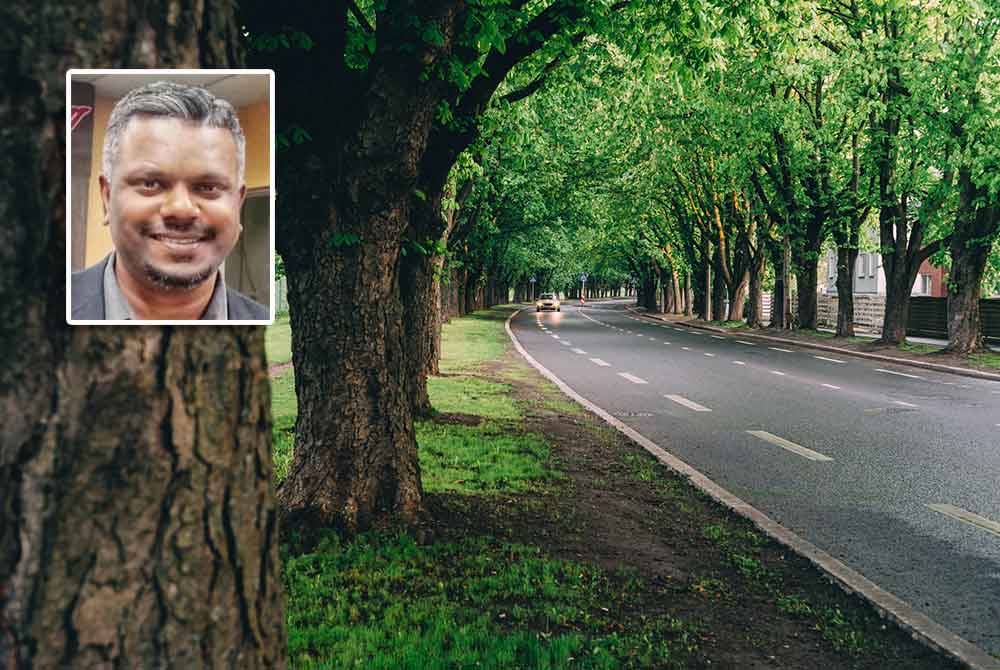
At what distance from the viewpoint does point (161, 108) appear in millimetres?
1859

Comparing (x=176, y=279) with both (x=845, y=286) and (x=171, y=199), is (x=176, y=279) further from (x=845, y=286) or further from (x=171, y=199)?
(x=845, y=286)

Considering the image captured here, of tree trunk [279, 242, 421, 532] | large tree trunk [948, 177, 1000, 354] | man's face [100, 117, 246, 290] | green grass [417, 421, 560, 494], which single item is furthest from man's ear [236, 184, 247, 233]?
large tree trunk [948, 177, 1000, 354]

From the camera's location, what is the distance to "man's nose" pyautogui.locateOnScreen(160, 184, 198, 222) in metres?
1.88

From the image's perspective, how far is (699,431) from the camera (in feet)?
38.6

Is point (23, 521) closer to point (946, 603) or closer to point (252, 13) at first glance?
point (252, 13)

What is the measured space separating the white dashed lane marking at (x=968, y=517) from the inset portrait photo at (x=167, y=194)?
21.5 ft

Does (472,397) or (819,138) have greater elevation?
(819,138)

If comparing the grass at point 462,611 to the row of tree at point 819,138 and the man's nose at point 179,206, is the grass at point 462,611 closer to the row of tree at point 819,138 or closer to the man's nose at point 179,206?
the man's nose at point 179,206

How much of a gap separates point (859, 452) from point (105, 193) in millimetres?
9710

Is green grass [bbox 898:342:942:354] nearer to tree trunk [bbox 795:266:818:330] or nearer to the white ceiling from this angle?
tree trunk [bbox 795:266:818:330]

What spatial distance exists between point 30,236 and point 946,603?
17.2 ft

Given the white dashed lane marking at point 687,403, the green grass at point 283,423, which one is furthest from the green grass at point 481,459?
the white dashed lane marking at point 687,403

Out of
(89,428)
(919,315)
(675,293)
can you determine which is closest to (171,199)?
(89,428)

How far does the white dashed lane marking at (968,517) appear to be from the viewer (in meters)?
7.02
